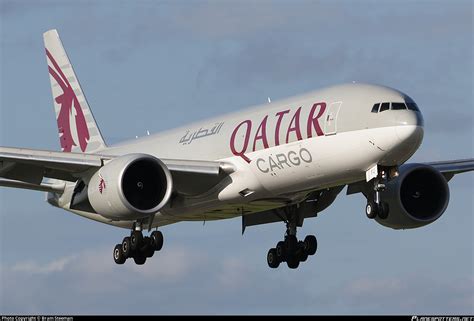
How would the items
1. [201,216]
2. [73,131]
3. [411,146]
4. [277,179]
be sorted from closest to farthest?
[411,146]
[277,179]
[201,216]
[73,131]

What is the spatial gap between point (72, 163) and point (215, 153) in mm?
4890

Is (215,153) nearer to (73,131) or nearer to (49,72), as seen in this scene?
(73,131)

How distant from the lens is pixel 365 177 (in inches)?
1741

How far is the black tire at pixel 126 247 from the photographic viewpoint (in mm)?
49375

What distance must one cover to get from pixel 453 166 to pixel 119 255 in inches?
510

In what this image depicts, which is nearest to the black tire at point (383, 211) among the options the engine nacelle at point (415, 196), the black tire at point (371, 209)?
the black tire at point (371, 209)

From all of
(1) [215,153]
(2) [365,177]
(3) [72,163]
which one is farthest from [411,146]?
(3) [72,163]

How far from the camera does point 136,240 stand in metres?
49.2

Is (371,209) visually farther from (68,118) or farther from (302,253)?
(68,118)

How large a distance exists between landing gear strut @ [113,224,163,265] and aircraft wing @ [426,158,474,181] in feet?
35.2

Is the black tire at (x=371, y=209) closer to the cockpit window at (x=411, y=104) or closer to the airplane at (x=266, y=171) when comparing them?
the airplane at (x=266, y=171)

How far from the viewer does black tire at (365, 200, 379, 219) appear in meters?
44.4

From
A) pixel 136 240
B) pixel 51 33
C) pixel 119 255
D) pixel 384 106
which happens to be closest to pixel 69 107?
pixel 51 33

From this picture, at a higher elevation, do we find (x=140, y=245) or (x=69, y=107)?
(x=69, y=107)
